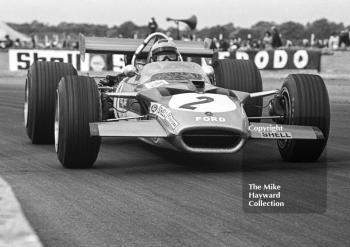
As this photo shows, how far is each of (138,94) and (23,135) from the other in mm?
3226

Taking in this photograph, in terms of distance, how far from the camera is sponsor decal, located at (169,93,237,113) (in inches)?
297

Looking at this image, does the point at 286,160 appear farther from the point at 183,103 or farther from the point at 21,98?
the point at 21,98

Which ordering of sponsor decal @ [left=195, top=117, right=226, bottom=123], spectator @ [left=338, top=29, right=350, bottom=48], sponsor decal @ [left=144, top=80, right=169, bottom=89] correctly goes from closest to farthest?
sponsor decal @ [left=195, top=117, right=226, bottom=123]
sponsor decal @ [left=144, top=80, right=169, bottom=89]
spectator @ [left=338, top=29, right=350, bottom=48]

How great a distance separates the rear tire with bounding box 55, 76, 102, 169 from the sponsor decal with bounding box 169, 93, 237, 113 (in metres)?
0.81

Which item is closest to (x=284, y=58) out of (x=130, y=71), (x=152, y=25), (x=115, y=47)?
(x=152, y=25)

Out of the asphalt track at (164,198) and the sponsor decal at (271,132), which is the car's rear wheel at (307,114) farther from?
the sponsor decal at (271,132)

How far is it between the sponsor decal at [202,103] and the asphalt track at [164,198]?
640 millimetres

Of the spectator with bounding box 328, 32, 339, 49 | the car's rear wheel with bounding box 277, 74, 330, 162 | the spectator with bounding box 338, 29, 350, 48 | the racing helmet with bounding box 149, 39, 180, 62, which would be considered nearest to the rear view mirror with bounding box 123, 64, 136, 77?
the racing helmet with bounding box 149, 39, 180, 62

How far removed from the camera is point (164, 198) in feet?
20.6

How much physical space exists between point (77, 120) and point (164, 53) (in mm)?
2553

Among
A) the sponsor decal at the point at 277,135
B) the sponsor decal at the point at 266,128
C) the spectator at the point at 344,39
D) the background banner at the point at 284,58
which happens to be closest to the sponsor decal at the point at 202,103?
the sponsor decal at the point at 266,128

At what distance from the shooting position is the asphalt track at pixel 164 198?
496cm

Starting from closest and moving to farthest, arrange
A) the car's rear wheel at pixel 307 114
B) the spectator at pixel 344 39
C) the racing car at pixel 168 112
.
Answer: the racing car at pixel 168 112 < the car's rear wheel at pixel 307 114 < the spectator at pixel 344 39

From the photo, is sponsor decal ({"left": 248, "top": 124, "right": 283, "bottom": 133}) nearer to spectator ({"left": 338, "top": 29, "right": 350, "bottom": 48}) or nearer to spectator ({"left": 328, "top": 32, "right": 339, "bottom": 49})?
spectator ({"left": 338, "top": 29, "right": 350, "bottom": 48})
